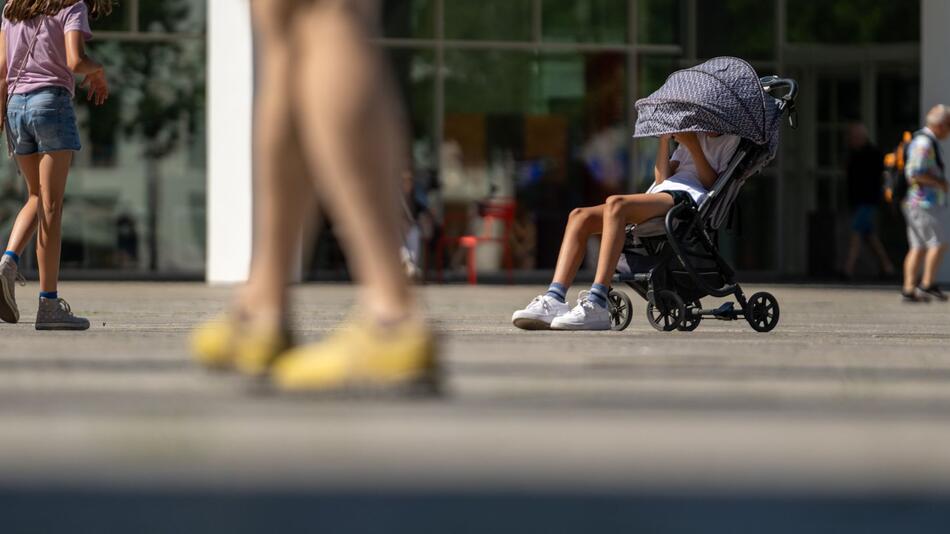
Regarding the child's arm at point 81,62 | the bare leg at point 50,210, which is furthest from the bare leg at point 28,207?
the child's arm at point 81,62

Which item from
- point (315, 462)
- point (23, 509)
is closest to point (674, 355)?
point (315, 462)

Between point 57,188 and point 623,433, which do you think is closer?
point 623,433

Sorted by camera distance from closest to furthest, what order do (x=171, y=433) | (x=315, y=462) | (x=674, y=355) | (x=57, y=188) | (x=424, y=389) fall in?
(x=315, y=462) < (x=171, y=433) < (x=424, y=389) < (x=674, y=355) < (x=57, y=188)

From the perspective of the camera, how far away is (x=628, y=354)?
5473mm

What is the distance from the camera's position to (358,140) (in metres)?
3.68

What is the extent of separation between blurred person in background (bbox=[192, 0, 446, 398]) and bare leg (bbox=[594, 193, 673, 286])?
3.72 meters

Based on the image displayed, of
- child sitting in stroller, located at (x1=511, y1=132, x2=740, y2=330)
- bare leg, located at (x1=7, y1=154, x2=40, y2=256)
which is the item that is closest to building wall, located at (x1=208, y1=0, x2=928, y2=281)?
bare leg, located at (x1=7, y1=154, x2=40, y2=256)

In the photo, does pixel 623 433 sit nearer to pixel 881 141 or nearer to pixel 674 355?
pixel 674 355

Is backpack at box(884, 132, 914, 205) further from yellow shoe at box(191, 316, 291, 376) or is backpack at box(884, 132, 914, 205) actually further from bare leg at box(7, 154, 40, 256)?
yellow shoe at box(191, 316, 291, 376)

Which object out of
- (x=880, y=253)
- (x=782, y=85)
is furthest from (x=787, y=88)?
(x=880, y=253)

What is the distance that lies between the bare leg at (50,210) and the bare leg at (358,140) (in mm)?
3878

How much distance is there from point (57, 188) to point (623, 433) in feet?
15.8

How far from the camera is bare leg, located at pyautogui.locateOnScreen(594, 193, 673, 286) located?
25.0ft

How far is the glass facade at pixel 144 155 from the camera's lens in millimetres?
20469
